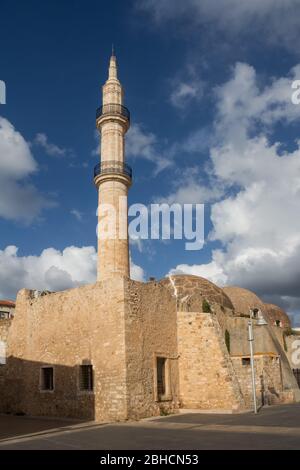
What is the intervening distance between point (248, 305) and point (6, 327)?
51.5 ft

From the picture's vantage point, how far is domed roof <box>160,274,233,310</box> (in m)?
22.4

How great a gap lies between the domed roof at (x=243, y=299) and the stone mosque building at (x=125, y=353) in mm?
6924

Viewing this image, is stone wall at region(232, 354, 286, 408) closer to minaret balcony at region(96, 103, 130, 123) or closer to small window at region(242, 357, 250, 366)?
small window at region(242, 357, 250, 366)

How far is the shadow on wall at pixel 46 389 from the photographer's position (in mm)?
16469

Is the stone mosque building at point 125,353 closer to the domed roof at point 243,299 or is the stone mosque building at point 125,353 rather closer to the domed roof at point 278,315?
the domed roof at point 243,299

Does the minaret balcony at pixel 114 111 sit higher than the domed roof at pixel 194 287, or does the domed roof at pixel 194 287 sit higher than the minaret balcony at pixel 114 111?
the minaret balcony at pixel 114 111

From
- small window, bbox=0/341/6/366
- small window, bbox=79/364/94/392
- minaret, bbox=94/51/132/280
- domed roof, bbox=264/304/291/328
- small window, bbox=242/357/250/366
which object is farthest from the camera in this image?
domed roof, bbox=264/304/291/328

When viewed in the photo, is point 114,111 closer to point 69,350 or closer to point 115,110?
point 115,110

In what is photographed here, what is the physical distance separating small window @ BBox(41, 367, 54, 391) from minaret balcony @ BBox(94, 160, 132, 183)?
9.90 metres

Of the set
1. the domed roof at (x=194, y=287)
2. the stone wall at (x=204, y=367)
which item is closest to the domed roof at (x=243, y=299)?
the domed roof at (x=194, y=287)

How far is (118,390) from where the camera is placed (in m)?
15.2

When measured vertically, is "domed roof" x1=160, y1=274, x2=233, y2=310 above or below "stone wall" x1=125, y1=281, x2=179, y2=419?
above

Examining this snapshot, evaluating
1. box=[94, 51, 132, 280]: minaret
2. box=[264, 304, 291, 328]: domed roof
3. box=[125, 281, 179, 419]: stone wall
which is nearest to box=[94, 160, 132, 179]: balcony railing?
box=[94, 51, 132, 280]: minaret

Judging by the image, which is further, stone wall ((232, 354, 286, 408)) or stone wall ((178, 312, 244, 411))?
stone wall ((232, 354, 286, 408))
